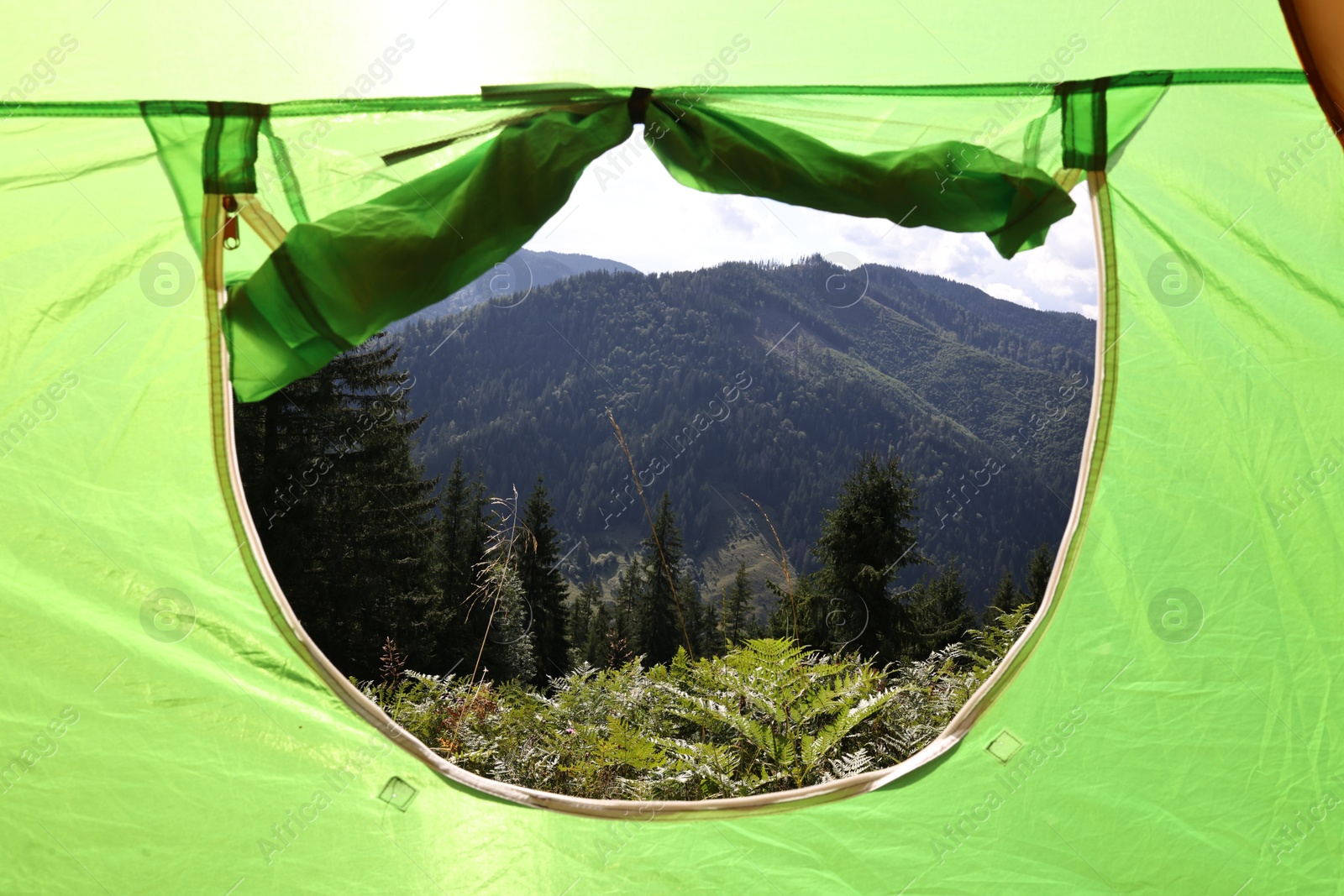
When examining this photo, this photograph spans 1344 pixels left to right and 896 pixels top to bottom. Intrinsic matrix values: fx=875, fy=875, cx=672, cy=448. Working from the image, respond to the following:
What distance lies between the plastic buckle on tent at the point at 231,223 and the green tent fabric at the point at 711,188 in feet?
0.11

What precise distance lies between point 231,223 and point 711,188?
41.3 inches

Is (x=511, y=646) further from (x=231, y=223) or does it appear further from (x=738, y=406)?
(x=738, y=406)

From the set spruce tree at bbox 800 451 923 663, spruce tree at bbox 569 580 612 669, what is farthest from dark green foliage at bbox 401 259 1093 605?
spruce tree at bbox 800 451 923 663

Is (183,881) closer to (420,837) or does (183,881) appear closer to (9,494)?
(420,837)

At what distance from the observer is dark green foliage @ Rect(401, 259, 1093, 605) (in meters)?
96.7

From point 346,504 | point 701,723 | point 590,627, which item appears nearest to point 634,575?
point 590,627

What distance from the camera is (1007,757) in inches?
72.7

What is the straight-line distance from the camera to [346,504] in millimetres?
19625

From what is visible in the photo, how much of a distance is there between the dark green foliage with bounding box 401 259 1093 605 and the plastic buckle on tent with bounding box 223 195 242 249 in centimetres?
8117

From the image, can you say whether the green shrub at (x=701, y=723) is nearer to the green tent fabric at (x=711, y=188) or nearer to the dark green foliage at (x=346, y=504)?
the green tent fabric at (x=711, y=188)

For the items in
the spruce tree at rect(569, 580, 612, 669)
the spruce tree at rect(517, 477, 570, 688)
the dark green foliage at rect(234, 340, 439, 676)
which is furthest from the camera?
the spruce tree at rect(569, 580, 612, 669)

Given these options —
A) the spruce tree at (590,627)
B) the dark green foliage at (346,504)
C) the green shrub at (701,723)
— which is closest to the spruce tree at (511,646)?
the dark green foliage at (346,504)

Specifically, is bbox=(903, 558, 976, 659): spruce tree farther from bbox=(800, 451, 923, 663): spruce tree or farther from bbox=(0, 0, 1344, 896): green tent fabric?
bbox=(0, 0, 1344, 896): green tent fabric

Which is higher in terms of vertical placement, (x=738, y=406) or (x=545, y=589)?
(x=738, y=406)
